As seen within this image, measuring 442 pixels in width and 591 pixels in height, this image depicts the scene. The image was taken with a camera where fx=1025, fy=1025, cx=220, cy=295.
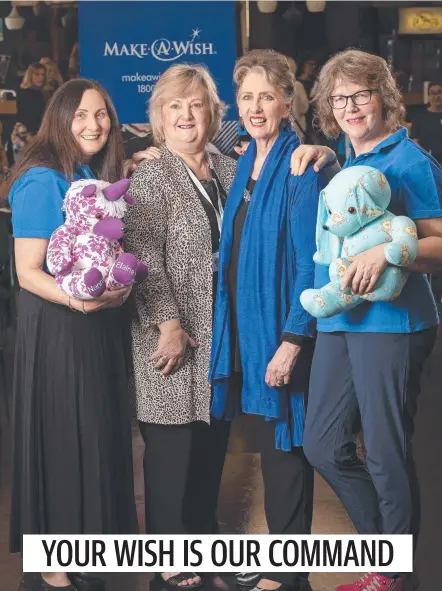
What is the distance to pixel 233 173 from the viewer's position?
133 inches

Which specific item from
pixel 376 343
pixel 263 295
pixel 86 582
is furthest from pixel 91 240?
pixel 86 582

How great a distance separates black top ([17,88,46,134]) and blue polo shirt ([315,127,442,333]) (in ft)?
9.78

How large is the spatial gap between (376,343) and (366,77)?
2.50ft

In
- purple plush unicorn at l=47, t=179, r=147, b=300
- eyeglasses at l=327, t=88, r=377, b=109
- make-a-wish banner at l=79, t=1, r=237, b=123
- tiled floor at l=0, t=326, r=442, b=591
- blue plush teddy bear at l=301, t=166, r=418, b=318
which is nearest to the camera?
blue plush teddy bear at l=301, t=166, r=418, b=318

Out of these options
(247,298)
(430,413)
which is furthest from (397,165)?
(430,413)

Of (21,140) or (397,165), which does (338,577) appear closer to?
(397,165)

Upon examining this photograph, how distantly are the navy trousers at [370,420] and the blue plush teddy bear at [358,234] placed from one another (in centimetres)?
13

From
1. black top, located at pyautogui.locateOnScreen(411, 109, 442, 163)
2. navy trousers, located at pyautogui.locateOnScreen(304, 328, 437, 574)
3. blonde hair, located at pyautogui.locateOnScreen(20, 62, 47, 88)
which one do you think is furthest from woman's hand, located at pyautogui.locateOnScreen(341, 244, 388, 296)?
blonde hair, located at pyautogui.locateOnScreen(20, 62, 47, 88)

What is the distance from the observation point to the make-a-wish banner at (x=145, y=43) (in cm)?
470

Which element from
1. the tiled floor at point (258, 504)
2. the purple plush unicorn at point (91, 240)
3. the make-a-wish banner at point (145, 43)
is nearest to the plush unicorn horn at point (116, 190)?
the purple plush unicorn at point (91, 240)

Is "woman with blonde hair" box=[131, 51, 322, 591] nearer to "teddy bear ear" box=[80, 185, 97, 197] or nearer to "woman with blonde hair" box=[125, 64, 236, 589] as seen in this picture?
"woman with blonde hair" box=[125, 64, 236, 589]

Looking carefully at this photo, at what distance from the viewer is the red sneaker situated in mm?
3047

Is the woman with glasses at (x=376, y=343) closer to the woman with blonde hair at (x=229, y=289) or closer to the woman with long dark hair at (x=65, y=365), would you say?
the woman with blonde hair at (x=229, y=289)

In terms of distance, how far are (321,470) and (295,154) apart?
37.5 inches
